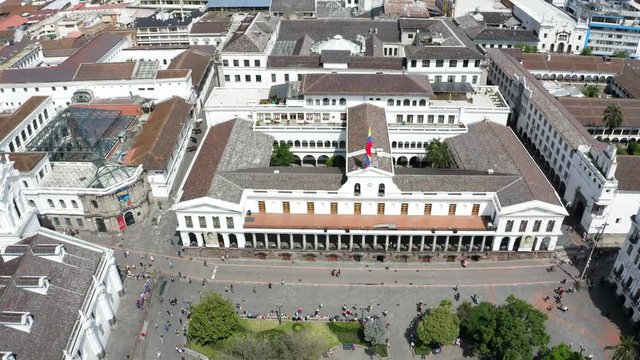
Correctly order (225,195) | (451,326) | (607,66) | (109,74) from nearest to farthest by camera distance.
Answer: (451,326) → (225,195) → (109,74) → (607,66)

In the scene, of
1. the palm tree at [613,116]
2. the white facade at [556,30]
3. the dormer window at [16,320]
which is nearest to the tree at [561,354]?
Result: the dormer window at [16,320]

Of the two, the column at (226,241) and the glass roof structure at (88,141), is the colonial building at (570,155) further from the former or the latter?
the glass roof structure at (88,141)

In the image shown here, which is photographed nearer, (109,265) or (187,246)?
(109,265)

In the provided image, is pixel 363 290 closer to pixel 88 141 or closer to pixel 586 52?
pixel 88 141

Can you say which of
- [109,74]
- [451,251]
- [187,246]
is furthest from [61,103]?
[451,251]

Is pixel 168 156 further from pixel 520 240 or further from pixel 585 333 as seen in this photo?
pixel 585 333

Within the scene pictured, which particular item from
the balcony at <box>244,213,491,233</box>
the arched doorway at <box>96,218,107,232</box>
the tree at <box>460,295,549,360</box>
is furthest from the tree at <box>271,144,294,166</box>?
the tree at <box>460,295,549,360</box>
